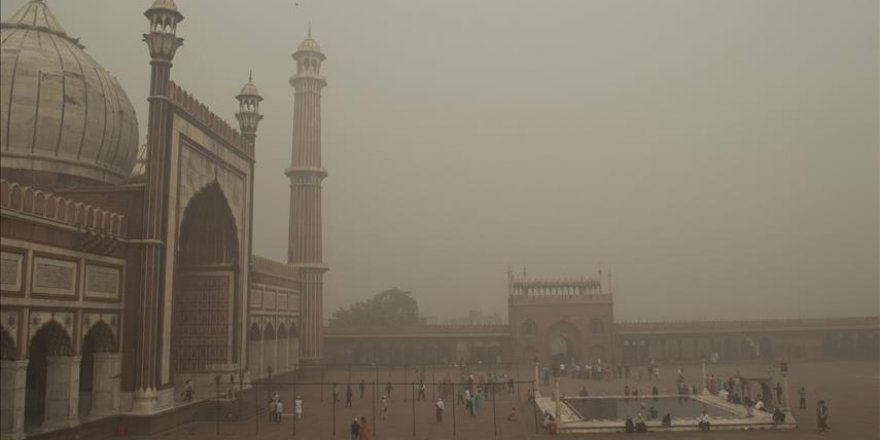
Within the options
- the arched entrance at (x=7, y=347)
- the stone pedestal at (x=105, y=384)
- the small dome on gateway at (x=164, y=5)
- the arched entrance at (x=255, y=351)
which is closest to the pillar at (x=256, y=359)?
the arched entrance at (x=255, y=351)

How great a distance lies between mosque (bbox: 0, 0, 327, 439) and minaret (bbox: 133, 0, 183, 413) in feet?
0.12

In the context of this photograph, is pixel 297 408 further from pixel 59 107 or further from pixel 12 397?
pixel 59 107

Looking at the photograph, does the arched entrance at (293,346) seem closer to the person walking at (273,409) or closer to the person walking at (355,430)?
the person walking at (273,409)

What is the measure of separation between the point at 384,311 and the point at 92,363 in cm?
4958

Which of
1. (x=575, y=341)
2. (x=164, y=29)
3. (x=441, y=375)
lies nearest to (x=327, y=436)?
(x=164, y=29)

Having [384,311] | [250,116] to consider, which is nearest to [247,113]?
[250,116]

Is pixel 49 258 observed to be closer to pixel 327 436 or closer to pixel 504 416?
pixel 327 436

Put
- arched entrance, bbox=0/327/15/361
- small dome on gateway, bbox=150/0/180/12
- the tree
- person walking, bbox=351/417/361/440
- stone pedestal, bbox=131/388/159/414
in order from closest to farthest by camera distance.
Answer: arched entrance, bbox=0/327/15/361 < person walking, bbox=351/417/361/440 < stone pedestal, bbox=131/388/159/414 < small dome on gateway, bbox=150/0/180/12 < the tree

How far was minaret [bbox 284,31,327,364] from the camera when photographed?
38.7 metres

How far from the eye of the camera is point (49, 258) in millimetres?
17172

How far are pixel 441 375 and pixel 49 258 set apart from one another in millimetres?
27216

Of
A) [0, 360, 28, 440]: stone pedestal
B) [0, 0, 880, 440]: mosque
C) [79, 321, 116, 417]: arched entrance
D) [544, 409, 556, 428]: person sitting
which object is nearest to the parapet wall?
[0, 0, 880, 440]: mosque

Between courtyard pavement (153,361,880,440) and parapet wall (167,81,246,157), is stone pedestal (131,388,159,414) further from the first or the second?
parapet wall (167,81,246,157)

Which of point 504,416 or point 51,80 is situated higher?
point 51,80
